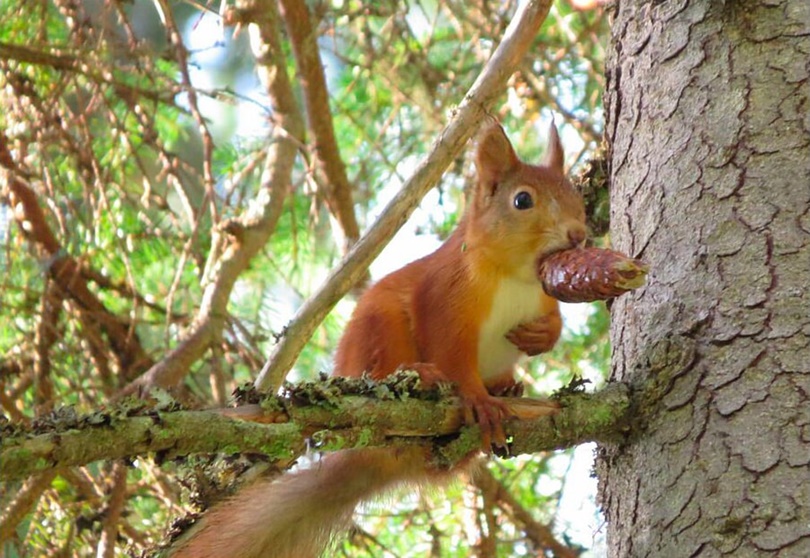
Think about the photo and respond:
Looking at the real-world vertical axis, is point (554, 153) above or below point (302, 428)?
above

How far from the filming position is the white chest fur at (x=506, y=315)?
213 cm

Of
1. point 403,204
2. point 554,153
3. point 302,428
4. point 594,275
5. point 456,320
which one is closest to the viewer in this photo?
point 302,428

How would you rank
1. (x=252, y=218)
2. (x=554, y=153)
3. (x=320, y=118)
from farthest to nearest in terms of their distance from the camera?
(x=320, y=118) < (x=252, y=218) < (x=554, y=153)

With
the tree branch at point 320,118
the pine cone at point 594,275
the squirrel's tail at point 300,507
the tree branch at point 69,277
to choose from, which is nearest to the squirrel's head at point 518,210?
the pine cone at point 594,275

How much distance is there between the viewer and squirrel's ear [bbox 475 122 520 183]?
7.44ft

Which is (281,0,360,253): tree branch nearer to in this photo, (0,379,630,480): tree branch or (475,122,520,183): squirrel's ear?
(475,122,520,183): squirrel's ear

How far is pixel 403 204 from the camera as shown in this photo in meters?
1.88

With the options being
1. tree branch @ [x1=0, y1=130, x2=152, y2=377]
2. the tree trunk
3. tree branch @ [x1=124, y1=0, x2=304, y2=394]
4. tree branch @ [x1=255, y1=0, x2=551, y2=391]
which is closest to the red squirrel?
tree branch @ [x1=255, y1=0, x2=551, y2=391]

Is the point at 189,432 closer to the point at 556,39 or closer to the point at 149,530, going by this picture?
the point at 149,530

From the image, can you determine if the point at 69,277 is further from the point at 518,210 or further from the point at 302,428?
the point at 302,428

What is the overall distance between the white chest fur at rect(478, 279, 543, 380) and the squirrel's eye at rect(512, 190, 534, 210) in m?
0.16

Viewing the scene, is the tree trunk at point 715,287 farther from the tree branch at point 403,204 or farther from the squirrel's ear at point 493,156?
the squirrel's ear at point 493,156

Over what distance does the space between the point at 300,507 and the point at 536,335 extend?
616 mm

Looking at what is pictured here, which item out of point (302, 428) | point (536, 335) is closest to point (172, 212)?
point (536, 335)
